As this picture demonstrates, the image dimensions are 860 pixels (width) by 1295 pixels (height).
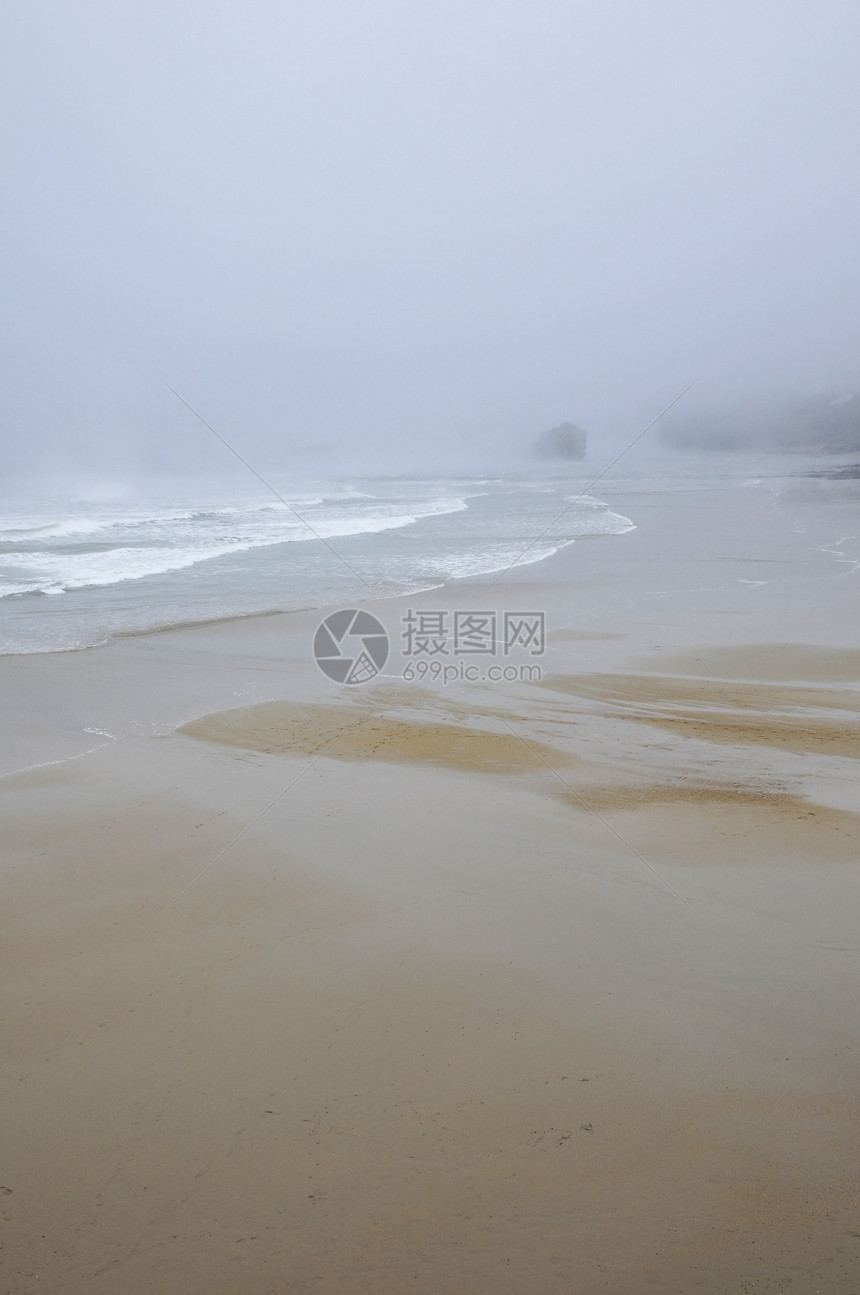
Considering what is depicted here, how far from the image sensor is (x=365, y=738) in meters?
6.25

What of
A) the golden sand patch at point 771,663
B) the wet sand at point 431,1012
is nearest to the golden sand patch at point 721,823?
the wet sand at point 431,1012

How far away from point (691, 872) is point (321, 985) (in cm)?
206

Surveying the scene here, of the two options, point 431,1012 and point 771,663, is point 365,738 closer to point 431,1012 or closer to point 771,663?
point 431,1012

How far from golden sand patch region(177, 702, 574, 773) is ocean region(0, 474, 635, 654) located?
12.7ft

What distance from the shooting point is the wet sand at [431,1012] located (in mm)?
2164

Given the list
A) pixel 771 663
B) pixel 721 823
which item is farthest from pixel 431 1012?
pixel 771 663

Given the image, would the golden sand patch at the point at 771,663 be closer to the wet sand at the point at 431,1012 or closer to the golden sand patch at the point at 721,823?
the wet sand at the point at 431,1012

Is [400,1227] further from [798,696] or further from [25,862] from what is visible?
[798,696]

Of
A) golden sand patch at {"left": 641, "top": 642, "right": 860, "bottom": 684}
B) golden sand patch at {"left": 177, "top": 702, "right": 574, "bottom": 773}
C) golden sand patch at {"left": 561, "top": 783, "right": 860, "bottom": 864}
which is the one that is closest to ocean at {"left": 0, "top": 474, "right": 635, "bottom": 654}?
golden sand patch at {"left": 177, "top": 702, "right": 574, "bottom": 773}

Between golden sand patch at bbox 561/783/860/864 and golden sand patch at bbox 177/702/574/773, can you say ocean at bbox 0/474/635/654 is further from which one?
golden sand patch at bbox 561/783/860/864

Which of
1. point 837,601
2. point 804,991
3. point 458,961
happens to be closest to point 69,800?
point 458,961

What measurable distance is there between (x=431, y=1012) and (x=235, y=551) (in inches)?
639

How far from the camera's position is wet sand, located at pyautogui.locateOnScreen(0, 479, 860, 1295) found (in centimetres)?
216

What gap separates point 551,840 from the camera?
4434mm
